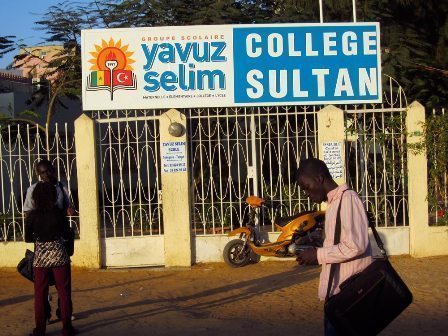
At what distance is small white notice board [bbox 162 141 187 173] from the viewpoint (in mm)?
10453

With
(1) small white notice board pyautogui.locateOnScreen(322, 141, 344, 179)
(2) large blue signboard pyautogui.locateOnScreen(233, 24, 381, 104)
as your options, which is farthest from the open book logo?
(1) small white notice board pyautogui.locateOnScreen(322, 141, 344, 179)

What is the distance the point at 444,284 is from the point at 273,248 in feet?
8.05

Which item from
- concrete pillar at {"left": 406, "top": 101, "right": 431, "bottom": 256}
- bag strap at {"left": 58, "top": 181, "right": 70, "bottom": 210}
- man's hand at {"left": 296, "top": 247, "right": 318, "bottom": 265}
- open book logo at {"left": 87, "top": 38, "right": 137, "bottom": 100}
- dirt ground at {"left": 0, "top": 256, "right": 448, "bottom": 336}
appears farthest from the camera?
open book logo at {"left": 87, "top": 38, "right": 137, "bottom": 100}

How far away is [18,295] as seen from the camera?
9078 mm

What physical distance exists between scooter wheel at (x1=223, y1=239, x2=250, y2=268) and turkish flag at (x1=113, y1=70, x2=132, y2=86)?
2.89 metres

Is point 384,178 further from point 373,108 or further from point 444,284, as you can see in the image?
point 444,284

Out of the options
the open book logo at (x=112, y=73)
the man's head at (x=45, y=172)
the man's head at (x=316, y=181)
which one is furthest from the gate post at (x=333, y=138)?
the man's head at (x=316, y=181)

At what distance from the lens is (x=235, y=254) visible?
411 inches

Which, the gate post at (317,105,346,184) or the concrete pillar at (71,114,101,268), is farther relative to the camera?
the gate post at (317,105,346,184)

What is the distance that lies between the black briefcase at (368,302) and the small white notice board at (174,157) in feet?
21.5

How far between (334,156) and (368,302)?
21.8 ft

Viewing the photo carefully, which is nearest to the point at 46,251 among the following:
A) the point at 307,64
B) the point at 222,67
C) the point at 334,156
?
the point at 222,67

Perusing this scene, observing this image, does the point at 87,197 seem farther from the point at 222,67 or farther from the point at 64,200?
the point at 64,200

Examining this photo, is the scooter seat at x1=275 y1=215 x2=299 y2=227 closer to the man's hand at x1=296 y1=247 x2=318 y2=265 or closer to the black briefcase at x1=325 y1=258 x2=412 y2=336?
the man's hand at x1=296 y1=247 x2=318 y2=265
